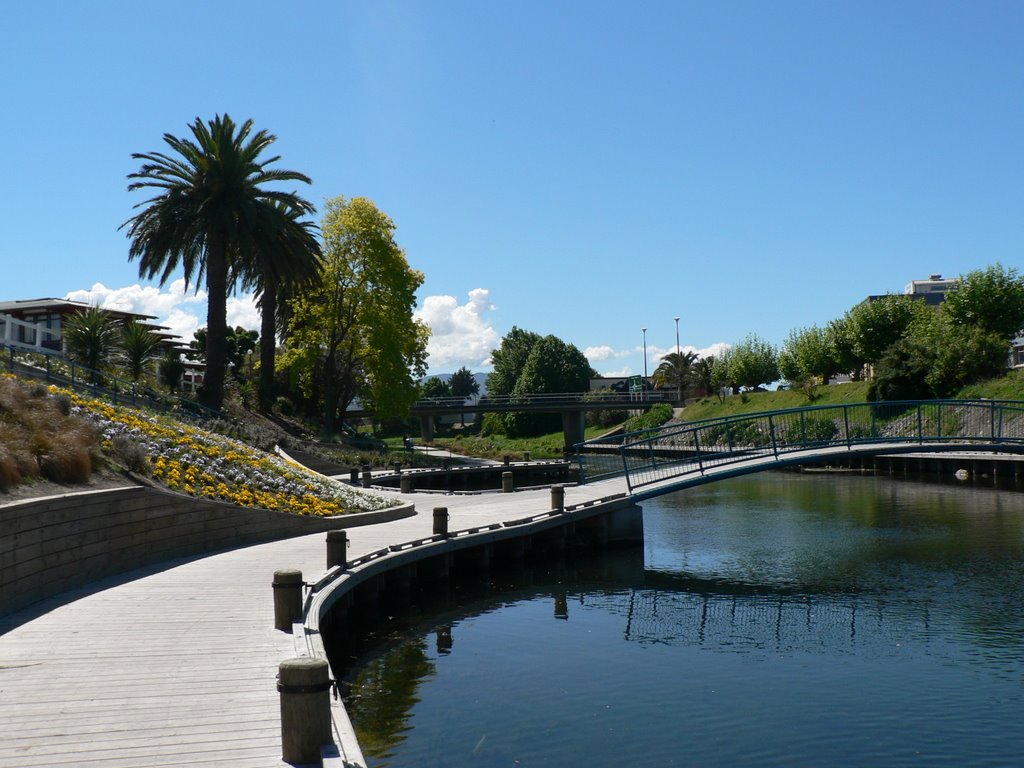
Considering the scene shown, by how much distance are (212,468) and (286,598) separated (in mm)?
11013

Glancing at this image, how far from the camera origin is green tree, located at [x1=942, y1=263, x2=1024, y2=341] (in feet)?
214

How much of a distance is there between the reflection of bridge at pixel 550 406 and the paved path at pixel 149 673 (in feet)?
182

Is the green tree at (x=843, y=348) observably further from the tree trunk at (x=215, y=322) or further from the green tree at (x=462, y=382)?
the green tree at (x=462, y=382)

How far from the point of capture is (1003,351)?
197ft

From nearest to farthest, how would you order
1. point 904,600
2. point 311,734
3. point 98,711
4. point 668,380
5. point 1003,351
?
point 311,734 < point 98,711 < point 904,600 < point 1003,351 < point 668,380

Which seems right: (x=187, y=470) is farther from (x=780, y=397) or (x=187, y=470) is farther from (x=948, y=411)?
(x=780, y=397)

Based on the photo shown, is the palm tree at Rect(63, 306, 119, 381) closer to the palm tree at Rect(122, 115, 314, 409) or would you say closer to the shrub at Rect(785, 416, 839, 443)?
the palm tree at Rect(122, 115, 314, 409)

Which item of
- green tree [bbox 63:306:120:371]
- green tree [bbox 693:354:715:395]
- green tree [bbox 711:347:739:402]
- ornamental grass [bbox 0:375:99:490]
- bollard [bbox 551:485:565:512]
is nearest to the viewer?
ornamental grass [bbox 0:375:99:490]

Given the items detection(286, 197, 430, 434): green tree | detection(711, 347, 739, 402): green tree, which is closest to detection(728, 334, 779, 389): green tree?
detection(711, 347, 739, 402): green tree

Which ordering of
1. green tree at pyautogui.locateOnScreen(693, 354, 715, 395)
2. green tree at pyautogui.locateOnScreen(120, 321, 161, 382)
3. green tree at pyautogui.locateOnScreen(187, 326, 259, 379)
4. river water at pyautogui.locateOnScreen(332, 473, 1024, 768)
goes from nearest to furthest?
river water at pyautogui.locateOnScreen(332, 473, 1024, 768), green tree at pyautogui.locateOnScreen(120, 321, 161, 382), green tree at pyautogui.locateOnScreen(187, 326, 259, 379), green tree at pyautogui.locateOnScreen(693, 354, 715, 395)

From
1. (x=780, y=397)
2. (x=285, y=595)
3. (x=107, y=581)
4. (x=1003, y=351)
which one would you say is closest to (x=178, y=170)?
(x=107, y=581)

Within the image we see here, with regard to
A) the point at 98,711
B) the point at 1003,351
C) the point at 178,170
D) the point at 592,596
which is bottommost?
the point at 592,596

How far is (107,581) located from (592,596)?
10.3 meters

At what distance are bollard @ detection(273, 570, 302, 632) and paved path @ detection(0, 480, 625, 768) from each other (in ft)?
0.97
